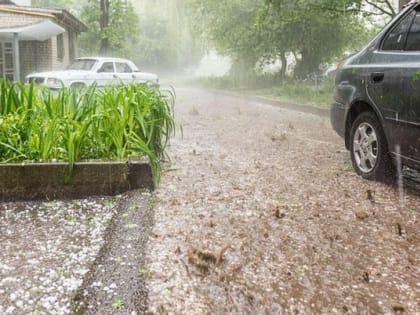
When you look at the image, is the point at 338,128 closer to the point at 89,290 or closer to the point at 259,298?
the point at 259,298

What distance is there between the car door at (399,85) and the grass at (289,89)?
8.78m

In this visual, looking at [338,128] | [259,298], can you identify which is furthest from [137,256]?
[338,128]

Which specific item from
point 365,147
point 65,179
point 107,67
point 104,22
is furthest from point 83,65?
point 365,147

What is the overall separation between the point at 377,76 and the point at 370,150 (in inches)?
29.4

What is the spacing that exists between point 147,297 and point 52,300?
18.7 inches

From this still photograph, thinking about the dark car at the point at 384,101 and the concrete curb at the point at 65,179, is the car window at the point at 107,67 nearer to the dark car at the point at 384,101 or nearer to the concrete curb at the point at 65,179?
the dark car at the point at 384,101

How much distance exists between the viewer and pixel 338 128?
5.51m

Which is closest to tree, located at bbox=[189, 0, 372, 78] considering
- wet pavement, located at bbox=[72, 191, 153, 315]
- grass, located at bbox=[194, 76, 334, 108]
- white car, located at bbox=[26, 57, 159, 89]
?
grass, located at bbox=[194, 76, 334, 108]

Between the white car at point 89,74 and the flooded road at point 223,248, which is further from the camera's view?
the white car at point 89,74

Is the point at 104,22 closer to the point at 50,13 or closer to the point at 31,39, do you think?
the point at 50,13

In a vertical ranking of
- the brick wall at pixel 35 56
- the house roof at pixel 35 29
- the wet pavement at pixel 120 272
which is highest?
the house roof at pixel 35 29

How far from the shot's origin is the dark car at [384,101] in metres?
4.12

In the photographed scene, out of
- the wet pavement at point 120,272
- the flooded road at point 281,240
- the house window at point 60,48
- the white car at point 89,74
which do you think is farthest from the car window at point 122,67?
the wet pavement at point 120,272

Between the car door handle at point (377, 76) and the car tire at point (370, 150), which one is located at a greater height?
the car door handle at point (377, 76)
